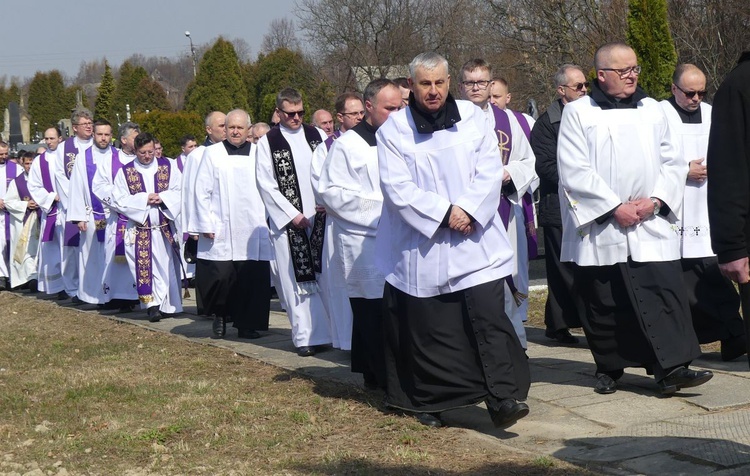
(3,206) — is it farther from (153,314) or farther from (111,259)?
(153,314)

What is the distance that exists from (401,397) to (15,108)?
99.6 feet

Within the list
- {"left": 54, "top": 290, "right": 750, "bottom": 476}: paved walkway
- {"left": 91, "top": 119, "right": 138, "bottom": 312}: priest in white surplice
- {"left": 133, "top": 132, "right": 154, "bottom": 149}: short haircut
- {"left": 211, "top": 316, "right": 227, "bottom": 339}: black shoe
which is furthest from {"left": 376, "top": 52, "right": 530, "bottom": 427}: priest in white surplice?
{"left": 91, "top": 119, "right": 138, "bottom": 312}: priest in white surplice

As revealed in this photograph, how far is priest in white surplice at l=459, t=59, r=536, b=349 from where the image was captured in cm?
796

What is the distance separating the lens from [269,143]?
9.51 metres

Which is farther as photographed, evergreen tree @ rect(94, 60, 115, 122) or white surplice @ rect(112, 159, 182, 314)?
evergreen tree @ rect(94, 60, 115, 122)

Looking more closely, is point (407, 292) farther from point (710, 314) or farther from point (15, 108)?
point (15, 108)

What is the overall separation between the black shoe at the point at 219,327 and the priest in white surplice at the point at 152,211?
183 centimetres

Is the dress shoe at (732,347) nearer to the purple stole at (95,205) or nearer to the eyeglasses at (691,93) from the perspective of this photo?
the eyeglasses at (691,93)

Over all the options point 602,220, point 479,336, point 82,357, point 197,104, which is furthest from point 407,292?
point 197,104

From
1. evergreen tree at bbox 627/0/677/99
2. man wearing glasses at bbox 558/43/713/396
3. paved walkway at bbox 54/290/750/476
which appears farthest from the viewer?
evergreen tree at bbox 627/0/677/99

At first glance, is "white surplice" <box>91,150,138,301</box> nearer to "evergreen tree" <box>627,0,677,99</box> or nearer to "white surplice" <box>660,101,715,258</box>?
"white surplice" <box>660,101,715,258</box>

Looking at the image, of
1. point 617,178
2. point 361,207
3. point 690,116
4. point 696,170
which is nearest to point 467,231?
point 617,178

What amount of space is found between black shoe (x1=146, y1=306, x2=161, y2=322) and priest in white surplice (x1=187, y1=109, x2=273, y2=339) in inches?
62.4

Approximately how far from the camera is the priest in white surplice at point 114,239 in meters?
13.0
